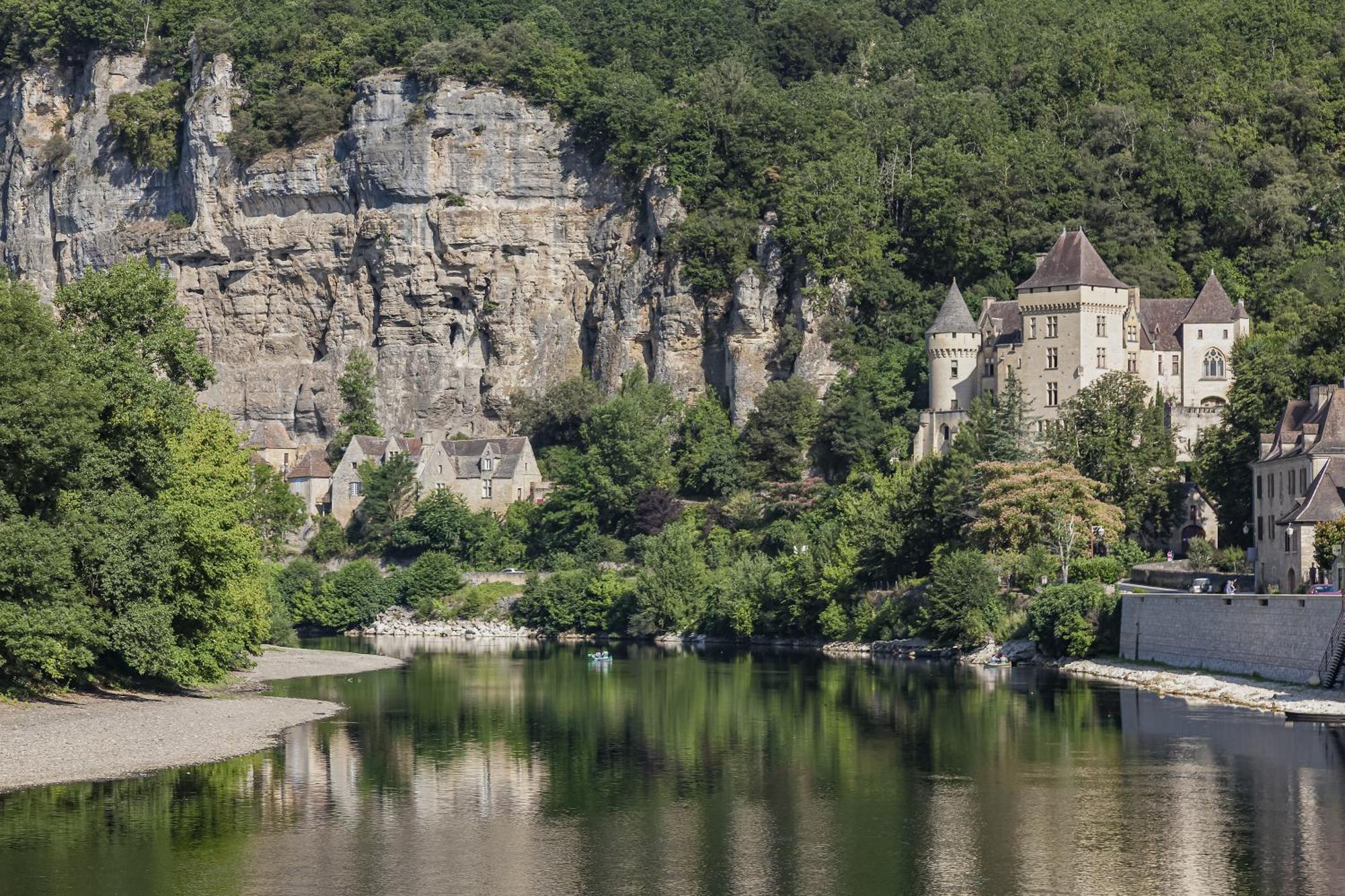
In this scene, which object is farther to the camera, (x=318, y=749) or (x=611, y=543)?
(x=611, y=543)

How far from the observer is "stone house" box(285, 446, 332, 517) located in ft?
365

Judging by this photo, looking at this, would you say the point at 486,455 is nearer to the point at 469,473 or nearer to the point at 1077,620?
the point at 469,473

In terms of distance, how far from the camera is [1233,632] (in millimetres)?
55594

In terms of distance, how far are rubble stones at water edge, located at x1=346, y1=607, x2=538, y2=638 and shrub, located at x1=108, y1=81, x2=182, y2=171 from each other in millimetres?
43549

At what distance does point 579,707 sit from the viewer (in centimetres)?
5503

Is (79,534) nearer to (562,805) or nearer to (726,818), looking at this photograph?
(562,805)

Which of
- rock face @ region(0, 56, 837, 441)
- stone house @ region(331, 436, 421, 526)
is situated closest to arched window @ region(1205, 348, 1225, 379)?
rock face @ region(0, 56, 837, 441)

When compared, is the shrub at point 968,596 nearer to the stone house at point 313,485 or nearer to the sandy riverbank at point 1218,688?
the sandy riverbank at point 1218,688

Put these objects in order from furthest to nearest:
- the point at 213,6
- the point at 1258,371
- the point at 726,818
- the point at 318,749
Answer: the point at 213,6
the point at 1258,371
the point at 318,749
the point at 726,818

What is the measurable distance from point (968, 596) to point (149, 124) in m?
77.2

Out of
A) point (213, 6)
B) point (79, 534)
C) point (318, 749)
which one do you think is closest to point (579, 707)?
point (318, 749)

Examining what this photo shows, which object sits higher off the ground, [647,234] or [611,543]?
[647,234]

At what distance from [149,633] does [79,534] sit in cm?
300

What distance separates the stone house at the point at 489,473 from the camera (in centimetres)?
10856
